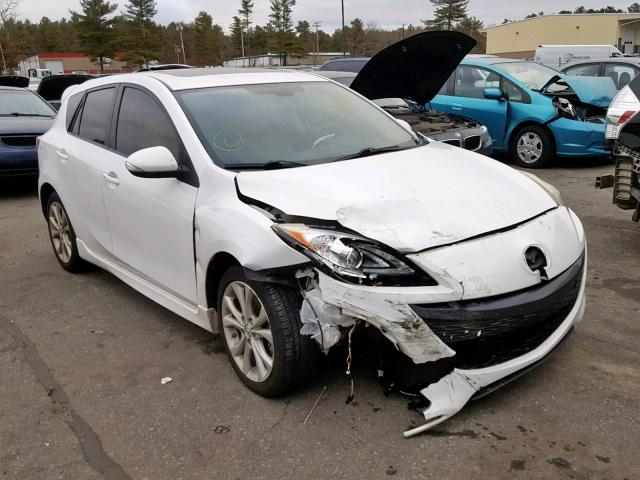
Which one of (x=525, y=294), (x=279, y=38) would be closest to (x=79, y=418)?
(x=525, y=294)

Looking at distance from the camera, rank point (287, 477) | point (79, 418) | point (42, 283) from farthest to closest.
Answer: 1. point (42, 283)
2. point (79, 418)
3. point (287, 477)

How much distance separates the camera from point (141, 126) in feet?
12.9

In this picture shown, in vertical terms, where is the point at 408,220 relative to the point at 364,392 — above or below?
above

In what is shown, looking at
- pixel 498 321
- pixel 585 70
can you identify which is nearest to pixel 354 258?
pixel 498 321

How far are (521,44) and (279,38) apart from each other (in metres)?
27.5

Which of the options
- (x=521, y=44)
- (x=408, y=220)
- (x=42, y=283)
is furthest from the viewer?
(x=521, y=44)

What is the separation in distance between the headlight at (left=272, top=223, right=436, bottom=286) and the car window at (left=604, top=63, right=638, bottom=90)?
9.71 meters

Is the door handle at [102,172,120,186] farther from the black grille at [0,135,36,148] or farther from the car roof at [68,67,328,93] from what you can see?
the black grille at [0,135,36,148]

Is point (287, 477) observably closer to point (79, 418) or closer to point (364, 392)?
point (364, 392)

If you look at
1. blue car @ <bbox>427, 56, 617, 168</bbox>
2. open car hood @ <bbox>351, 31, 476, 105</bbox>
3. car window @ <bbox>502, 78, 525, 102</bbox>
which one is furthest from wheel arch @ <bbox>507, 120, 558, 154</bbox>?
open car hood @ <bbox>351, 31, 476, 105</bbox>

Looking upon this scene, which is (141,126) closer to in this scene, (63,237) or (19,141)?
(63,237)

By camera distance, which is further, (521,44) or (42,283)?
(521,44)

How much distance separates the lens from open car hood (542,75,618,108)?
30.1ft

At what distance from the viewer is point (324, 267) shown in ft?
8.58
